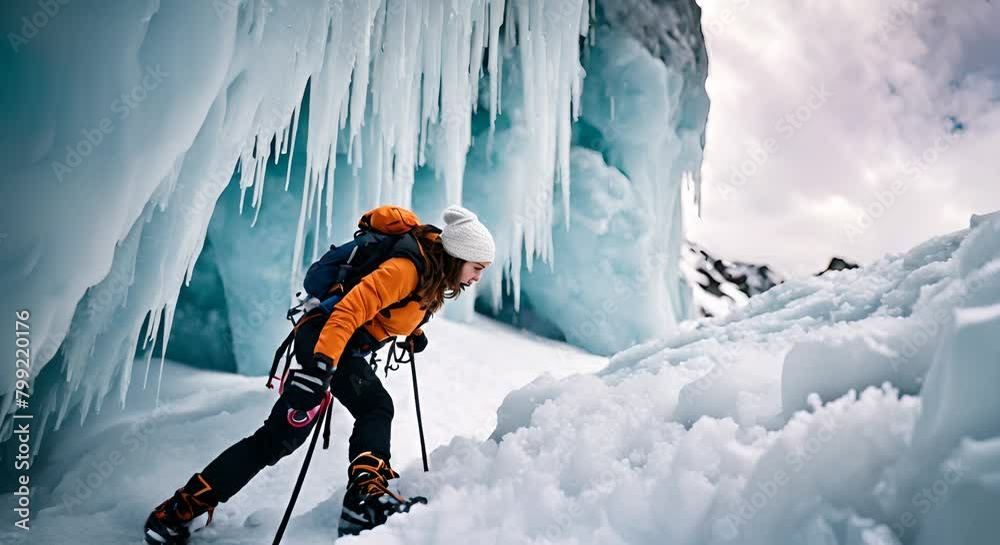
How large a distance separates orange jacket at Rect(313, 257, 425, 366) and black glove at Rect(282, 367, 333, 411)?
80 mm

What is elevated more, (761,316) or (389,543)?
(761,316)

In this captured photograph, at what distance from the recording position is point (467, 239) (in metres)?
2.23

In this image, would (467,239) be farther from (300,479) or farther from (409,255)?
(300,479)

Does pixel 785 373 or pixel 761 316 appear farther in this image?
pixel 761 316

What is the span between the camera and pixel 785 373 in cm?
150

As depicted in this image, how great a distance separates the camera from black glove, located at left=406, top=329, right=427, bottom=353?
262 centimetres

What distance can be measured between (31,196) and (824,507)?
276cm

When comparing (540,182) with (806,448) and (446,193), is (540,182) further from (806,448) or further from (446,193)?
(806,448)

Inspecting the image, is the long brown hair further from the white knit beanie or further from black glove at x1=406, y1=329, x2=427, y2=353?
black glove at x1=406, y1=329, x2=427, y2=353

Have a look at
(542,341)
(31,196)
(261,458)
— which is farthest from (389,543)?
(542,341)

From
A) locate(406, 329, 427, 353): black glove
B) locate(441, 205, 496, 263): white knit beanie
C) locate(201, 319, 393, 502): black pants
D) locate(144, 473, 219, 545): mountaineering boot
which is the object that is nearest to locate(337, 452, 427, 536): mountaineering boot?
locate(201, 319, 393, 502): black pants

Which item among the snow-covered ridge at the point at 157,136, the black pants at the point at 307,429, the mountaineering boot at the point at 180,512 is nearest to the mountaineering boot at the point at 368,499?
the black pants at the point at 307,429

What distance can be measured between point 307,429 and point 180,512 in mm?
553

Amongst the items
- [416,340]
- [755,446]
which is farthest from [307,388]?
[755,446]
